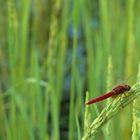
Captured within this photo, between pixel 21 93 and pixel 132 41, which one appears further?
pixel 132 41

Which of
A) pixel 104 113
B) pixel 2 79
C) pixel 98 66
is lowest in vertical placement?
pixel 2 79

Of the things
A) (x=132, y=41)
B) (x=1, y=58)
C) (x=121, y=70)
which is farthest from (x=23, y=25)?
(x=1, y=58)

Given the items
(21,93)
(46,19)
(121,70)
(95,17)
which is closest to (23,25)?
(21,93)

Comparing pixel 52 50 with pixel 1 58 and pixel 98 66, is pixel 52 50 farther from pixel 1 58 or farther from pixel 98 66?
pixel 1 58

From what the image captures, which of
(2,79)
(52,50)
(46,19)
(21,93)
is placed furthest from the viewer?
(46,19)

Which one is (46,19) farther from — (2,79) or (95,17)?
(2,79)

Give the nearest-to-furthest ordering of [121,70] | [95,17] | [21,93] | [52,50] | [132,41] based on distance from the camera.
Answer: [52,50]
[21,93]
[132,41]
[121,70]
[95,17]

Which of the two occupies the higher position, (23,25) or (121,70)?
(23,25)
